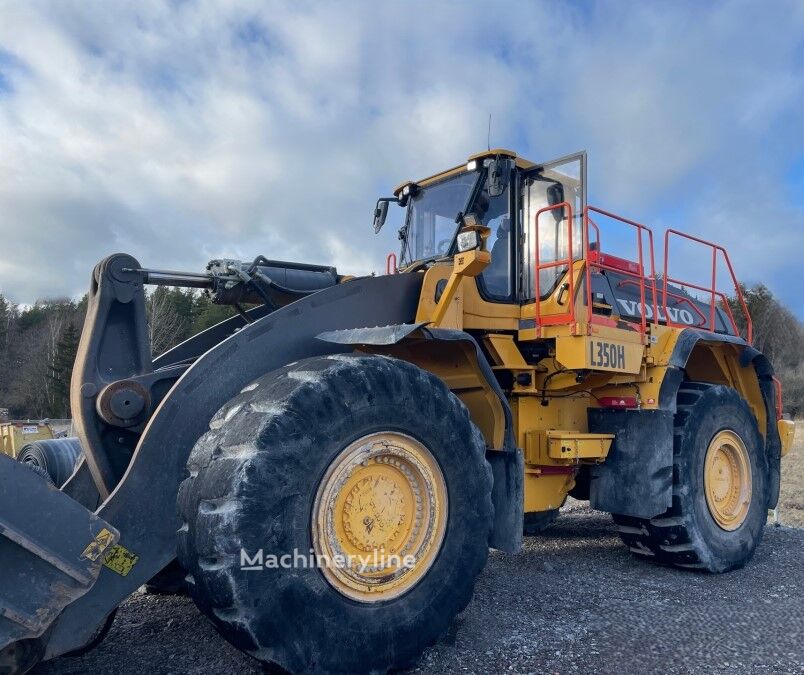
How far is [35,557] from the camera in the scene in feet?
8.85

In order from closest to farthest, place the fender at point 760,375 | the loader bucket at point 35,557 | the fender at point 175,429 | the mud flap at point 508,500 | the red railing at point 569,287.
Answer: the loader bucket at point 35,557 < the fender at point 175,429 < the mud flap at point 508,500 < the red railing at point 569,287 < the fender at point 760,375

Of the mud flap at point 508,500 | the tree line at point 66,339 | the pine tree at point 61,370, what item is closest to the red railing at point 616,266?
the mud flap at point 508,500

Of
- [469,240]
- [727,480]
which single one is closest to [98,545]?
[469,240]

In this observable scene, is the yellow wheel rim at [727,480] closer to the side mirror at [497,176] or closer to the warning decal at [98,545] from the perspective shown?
the side mirror at [497,176]

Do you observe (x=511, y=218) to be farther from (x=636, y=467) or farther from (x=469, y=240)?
(x=636, y=467)

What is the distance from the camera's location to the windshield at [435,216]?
19.5ft

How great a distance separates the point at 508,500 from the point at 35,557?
2740 mm

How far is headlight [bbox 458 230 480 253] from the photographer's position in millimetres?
4551

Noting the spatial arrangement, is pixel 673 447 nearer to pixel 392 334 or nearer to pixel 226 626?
pixel 392 334

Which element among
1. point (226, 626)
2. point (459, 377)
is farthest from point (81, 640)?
point (459, 377)

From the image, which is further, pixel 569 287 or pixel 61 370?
pixel 61 370

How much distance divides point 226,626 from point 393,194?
467 cm

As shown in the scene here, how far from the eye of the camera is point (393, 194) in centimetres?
679

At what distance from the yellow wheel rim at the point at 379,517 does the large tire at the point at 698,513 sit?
310 centimetres
